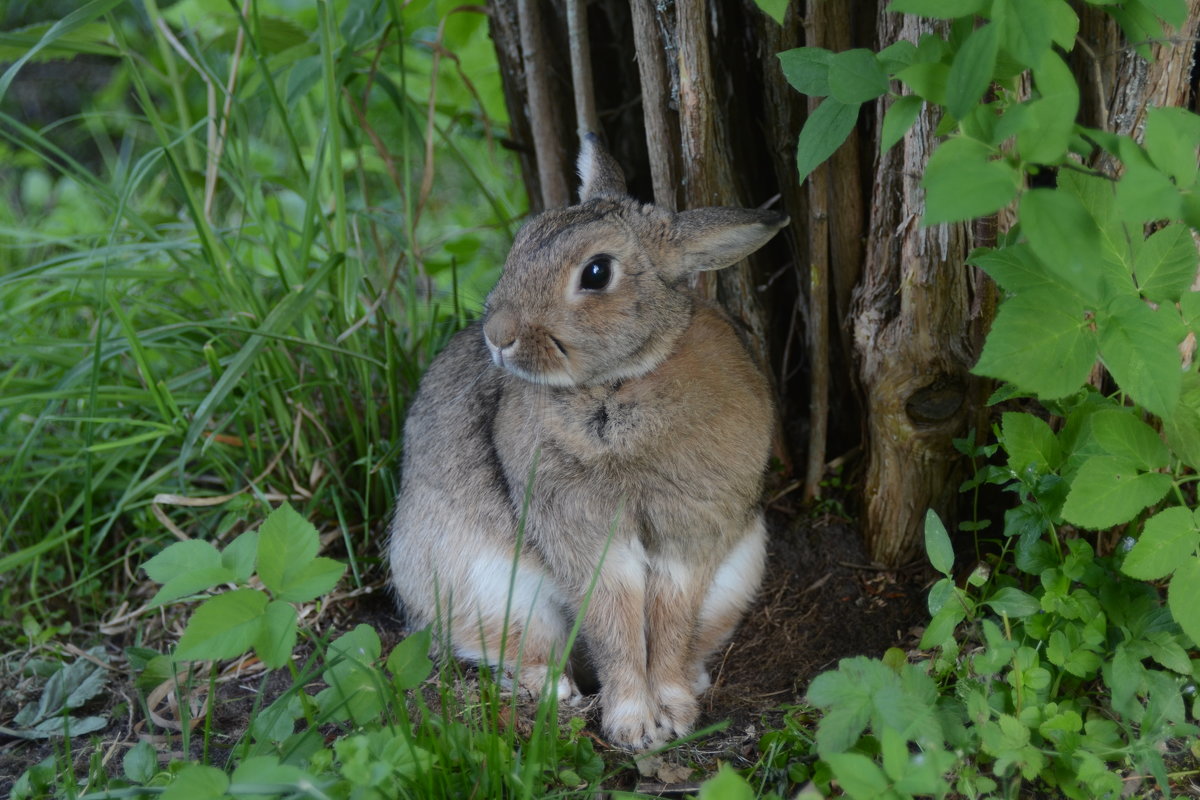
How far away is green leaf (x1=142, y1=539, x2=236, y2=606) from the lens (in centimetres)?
212

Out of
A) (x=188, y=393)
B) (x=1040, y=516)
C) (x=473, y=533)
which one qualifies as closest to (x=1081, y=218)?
(x=1040, y=516)

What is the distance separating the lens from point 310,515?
11.0ft

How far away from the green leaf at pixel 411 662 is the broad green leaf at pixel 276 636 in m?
0.26

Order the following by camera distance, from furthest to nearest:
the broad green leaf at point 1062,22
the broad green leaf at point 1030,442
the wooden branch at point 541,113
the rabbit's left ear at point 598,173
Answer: the wooden branch at point 541,113, the rabbit's left ear at point 598,173, the broad green leaf at point 1030,442, the broad green leaf at point 1062,22

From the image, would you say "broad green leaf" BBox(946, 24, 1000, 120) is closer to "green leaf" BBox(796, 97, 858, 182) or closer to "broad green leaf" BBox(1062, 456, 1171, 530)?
"green leaf" BBox(796, 97, 858, 182)

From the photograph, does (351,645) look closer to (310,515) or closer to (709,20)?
(310,515)

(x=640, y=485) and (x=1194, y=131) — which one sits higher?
(x=1194, y=131)

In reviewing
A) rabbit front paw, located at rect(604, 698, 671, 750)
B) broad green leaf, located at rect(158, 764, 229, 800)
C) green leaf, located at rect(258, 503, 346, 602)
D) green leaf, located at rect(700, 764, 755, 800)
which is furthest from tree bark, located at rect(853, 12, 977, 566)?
broad green leaf, located at rect(158, 764, 229, 800)

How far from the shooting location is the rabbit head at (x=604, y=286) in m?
2.49

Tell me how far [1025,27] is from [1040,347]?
60cm

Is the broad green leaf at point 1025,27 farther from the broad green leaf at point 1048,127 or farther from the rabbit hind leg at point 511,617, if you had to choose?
the rabbit hind leg at point 511,617

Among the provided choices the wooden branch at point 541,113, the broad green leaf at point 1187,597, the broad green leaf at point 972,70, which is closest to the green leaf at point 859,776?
the broad green leaf at point 1187,597

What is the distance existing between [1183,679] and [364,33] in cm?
295

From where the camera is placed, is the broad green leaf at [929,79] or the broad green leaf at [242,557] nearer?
the broad green leaf at [929,79]
